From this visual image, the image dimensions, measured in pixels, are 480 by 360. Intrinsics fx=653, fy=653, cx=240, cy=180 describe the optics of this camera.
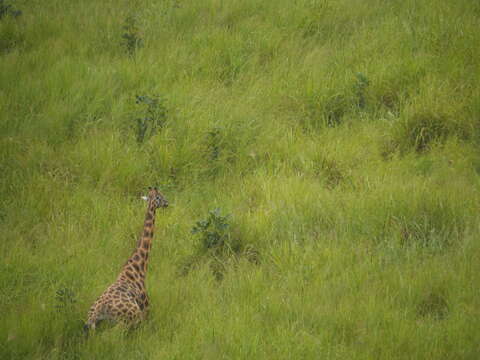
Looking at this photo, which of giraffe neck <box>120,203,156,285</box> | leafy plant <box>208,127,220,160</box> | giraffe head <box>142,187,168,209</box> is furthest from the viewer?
leafy plant <box>208,127,220,160</box>

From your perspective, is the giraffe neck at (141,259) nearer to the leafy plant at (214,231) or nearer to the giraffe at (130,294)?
the giraffe at (130,294)

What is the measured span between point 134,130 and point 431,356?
4.58 meters

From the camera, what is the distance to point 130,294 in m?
5.20

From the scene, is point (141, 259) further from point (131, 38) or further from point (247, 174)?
point (131, 38)

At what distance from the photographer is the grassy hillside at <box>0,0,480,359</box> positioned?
16.7 ft

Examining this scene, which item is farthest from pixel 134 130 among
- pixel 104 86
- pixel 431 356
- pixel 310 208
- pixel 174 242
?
pixel 431 356

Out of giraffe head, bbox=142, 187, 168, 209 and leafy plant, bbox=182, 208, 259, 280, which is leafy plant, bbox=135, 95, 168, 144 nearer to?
leafy plant, bbox=182, 208, 259, 280

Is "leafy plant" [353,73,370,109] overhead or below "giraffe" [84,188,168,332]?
overhead

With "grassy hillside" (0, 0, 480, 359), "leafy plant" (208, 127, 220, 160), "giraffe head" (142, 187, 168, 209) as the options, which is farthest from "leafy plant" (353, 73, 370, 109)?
"giraffe head" (142, 187, 168, 209)

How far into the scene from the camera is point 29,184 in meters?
6.92

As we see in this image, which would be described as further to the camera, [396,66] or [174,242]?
[396,66]

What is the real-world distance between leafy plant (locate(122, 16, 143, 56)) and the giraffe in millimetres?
4196

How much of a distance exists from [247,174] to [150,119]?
1459 millimetres

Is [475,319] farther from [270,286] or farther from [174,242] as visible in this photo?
[174,242]
